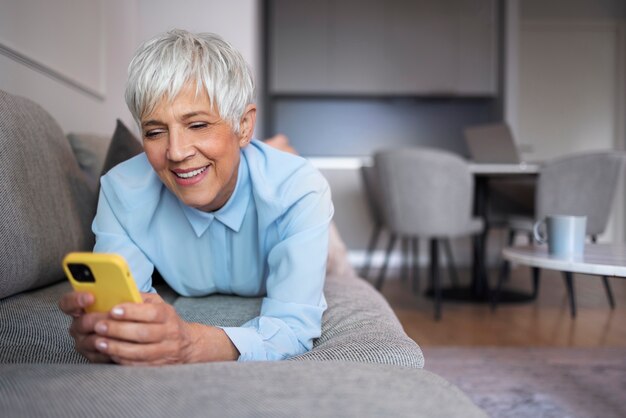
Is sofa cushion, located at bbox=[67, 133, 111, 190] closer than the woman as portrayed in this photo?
No

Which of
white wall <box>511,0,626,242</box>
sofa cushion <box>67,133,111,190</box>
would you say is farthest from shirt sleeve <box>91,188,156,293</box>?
white wall <box>511,0,626,242</box>

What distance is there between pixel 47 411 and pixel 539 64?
6763mm

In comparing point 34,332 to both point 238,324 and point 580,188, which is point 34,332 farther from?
point 580,188

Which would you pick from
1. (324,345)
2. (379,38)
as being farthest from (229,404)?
(379,38)

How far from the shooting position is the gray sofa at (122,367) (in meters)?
0.59

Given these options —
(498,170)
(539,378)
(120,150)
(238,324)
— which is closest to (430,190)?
(498,170)

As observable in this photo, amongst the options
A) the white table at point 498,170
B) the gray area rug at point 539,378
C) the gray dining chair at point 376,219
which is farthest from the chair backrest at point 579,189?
the gray area rug at point 539,378

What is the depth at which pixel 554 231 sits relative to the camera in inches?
69.6

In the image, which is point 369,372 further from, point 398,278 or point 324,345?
point 398,278

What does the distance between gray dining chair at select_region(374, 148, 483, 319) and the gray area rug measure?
3.27ft

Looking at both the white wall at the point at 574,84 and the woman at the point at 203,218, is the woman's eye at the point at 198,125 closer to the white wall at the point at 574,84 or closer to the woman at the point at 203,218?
the woman at the point at 203,218

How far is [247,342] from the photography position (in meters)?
0.89

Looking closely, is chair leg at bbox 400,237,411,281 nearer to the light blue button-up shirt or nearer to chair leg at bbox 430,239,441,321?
chair leg at bbox 430,239,441,321

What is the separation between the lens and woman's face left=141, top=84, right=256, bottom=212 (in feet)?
3.02
